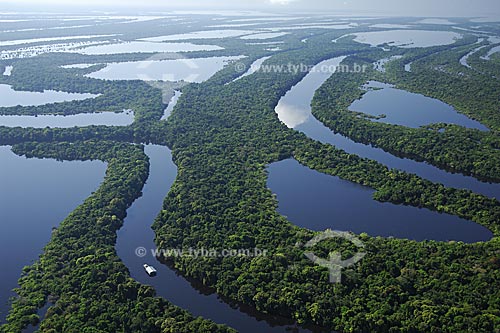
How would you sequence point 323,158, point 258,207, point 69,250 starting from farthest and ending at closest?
point 323,158
point 258,207
point 69,250

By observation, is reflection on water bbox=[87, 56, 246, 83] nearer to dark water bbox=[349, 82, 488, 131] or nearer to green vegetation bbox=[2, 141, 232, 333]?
dark water bbox=[349, 82, 488, 131]

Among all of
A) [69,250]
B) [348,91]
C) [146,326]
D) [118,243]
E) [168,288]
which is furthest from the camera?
[348,91]

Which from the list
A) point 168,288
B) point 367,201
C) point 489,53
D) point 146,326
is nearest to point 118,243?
point 168,288

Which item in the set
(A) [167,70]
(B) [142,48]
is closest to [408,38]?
(B) [142,48]

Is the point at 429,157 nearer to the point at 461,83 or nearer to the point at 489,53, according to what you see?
the point at 461,83

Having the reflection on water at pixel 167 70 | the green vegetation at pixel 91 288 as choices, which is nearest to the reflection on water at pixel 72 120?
the reflection on water at pixel 167 70

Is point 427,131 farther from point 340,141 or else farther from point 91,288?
point 91,288
